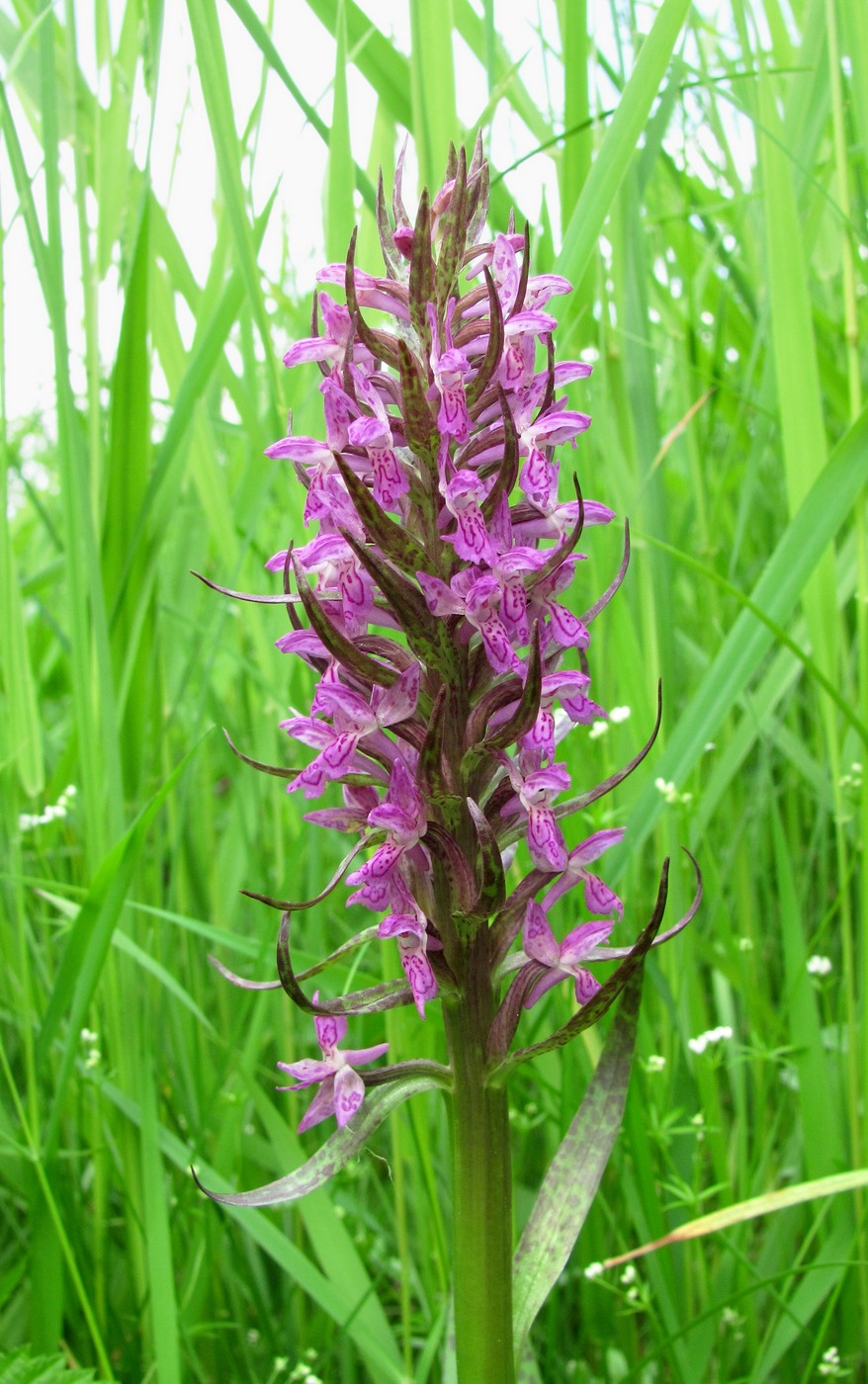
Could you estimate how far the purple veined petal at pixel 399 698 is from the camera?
1.34m

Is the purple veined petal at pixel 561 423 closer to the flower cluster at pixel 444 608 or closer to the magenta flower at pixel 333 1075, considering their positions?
the flower cluster at pixel 444 608

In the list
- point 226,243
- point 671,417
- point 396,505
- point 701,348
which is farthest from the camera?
point 671,417

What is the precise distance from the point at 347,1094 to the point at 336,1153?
70mm

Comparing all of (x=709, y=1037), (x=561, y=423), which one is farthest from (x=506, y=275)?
(x=709, y=1037)

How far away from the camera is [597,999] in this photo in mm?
1308

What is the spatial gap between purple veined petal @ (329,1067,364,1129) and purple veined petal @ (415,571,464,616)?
611 mm

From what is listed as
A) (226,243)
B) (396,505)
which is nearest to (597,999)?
(396,505)

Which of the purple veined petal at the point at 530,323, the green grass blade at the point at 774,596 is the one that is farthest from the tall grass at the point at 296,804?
the purple veined petal at the point at 530,323

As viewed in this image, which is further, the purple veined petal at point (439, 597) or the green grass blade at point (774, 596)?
the green grass blade at point (774, 596)

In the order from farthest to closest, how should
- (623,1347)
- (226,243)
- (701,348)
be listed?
(701,348) < (226,243) < (623,1347)

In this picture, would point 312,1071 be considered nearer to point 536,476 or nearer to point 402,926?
point 402,926

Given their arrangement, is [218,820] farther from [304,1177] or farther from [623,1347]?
[304,1177]

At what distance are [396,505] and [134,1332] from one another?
1.72 metres

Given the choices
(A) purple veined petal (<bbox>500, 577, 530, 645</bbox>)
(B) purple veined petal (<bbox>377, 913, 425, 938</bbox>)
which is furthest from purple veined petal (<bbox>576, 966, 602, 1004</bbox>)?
(A) purple veined petal (<bbox>500, 577, 530, 645</bbox>)
